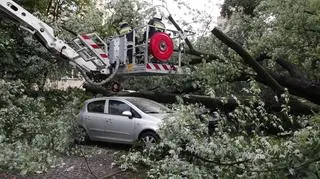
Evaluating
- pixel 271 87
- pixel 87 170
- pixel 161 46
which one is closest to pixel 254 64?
pixel 271 87

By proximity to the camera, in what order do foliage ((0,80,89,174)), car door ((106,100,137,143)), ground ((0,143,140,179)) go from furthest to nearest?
car door ((106,100,137,143)), ground ((0,143,140,179)), foliage ((0,80,89,174))

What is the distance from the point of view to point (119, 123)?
32.7ft

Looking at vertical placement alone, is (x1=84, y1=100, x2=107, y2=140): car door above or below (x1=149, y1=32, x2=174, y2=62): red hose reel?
below

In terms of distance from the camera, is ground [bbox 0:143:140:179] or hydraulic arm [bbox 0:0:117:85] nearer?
hydraulic arm [bbox 0:0:117:85]

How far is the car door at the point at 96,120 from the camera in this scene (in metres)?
10.4

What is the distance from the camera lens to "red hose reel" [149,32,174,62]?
6965mm

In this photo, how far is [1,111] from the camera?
22.1ft

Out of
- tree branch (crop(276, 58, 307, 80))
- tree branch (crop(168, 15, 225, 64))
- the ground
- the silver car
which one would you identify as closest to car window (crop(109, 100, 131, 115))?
the silver car

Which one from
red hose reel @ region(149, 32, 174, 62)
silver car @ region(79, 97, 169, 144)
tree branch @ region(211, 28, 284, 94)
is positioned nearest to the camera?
red hose reel @ region(149, 32, 174, 62)

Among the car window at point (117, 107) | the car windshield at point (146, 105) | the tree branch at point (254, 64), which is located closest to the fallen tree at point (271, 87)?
the tree branch at point (254, 64)

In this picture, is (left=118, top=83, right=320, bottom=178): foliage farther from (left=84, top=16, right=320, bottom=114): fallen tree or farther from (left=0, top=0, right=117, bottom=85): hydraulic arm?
(left=84, top=16, right=320, bottom=114): fallen tree

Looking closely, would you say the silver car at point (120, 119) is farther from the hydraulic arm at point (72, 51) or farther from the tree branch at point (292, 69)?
the tree branch at point (292, 69)

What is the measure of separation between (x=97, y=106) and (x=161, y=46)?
425 cm

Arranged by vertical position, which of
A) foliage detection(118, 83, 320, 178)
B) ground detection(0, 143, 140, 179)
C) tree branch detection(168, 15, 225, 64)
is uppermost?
tree branch detection(168, 15, 225, 64)
